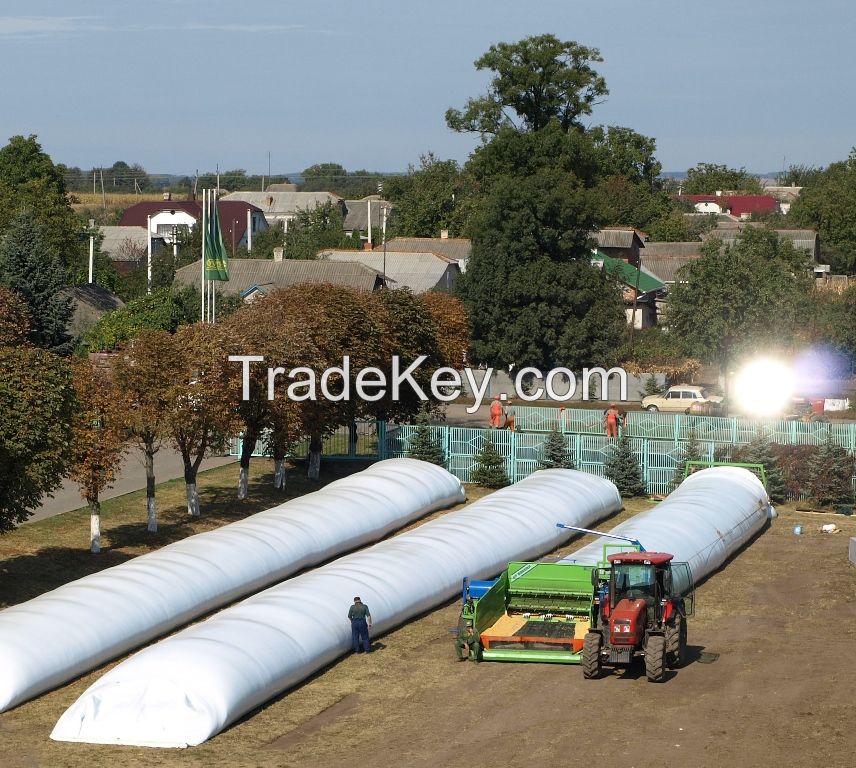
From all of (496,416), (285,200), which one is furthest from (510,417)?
(285,200)

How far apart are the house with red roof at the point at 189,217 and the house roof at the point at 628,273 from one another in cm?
4164

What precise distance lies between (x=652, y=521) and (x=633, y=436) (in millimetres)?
11461

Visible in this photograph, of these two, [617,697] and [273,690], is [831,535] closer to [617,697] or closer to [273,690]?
[617,697]

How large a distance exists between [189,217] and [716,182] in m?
89.9

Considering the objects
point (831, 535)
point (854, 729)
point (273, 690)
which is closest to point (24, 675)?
point (273, 690)

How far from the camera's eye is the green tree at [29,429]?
2812 centimetres

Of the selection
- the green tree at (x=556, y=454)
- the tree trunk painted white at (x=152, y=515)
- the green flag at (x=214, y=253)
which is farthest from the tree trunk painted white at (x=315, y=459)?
the green flag at (x=214, y=253)

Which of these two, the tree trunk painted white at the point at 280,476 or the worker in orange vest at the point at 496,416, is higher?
the worker in orange vest at the point at 496,416

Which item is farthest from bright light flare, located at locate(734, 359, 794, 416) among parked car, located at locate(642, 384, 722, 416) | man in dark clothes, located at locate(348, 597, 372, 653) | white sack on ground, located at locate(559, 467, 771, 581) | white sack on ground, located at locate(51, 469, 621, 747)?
man in dark clothes, located at locate(348, 597, 372, 653)

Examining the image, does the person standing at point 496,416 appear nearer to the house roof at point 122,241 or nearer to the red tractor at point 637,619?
the red tractor at point 637,619

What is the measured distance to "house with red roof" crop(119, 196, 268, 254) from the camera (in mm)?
128250

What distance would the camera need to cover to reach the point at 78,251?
76938 mm

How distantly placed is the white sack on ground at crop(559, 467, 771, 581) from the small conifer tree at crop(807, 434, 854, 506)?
280 centimetres

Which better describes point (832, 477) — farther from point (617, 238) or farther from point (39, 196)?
point (617, 238)
